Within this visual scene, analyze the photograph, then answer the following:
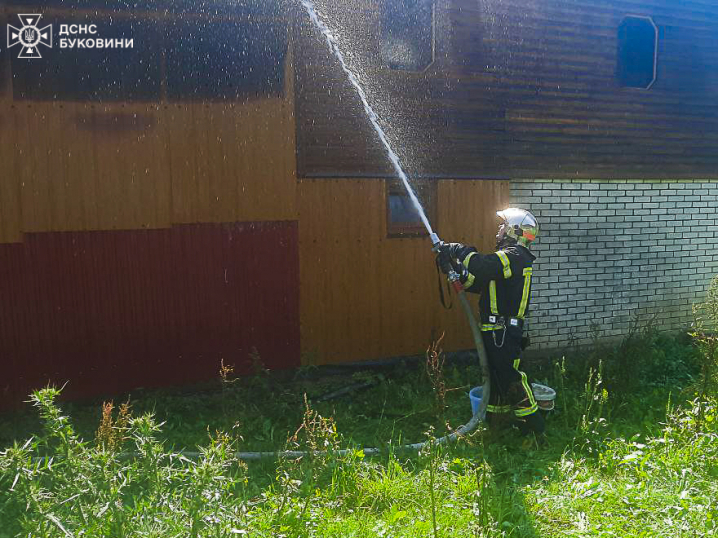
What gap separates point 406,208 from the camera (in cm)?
739

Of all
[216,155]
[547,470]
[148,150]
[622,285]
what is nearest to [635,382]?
[547,470]

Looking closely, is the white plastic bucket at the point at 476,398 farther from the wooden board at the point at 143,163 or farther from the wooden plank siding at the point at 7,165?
the wooden plank siding at the point at 7,165

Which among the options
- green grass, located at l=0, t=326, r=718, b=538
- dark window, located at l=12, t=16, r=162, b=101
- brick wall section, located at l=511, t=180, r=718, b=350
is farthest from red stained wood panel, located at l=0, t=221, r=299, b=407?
brick wall section, located at l=511, t=180, r=718, b=350

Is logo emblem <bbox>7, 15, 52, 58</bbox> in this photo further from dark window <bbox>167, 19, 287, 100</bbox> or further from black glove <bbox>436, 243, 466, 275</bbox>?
black glove <bbox>436, 243, 466, 275</bbox>

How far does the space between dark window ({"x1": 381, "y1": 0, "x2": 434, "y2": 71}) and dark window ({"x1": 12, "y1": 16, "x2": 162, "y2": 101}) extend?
2667 mm

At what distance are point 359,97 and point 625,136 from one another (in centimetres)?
405

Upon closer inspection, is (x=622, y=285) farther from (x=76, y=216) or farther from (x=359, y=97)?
(x=76, y=216)

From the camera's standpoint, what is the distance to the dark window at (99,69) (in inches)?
230

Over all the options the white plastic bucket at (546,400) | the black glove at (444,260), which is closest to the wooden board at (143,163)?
the black glove at (444,260)

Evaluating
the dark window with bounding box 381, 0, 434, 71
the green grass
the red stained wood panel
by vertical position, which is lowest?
the green grass

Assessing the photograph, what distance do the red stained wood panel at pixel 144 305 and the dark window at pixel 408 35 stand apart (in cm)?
251

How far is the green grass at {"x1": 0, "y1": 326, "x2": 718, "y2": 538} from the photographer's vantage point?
9.77 ft

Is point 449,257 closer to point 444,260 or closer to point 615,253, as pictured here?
point 444,260

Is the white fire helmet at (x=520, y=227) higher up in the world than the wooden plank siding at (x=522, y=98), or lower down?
lower down
